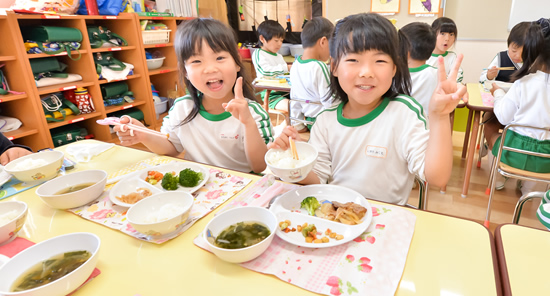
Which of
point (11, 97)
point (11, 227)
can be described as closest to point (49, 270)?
point (11, 227)

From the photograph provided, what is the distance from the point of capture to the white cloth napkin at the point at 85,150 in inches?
56.3

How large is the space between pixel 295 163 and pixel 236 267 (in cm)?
38

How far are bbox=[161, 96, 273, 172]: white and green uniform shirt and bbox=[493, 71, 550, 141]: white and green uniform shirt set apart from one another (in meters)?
1.64

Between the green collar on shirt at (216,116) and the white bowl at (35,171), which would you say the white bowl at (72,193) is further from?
the green collar on shirt at (216,116)

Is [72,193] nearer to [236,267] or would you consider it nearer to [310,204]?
[236,267]

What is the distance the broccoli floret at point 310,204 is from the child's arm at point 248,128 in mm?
441

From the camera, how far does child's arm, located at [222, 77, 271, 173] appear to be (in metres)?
1.20

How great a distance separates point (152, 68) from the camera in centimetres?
425

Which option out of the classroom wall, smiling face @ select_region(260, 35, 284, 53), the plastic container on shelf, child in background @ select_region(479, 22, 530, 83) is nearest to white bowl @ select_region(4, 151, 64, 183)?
the plastic container on shelf

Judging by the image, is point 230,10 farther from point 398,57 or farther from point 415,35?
point 398,57

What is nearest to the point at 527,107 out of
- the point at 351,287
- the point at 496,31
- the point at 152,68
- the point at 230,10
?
the point at 351,287

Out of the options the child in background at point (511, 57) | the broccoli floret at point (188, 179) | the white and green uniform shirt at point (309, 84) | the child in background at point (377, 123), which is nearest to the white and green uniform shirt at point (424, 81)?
the white and green uniform shirt at point (309, 84)

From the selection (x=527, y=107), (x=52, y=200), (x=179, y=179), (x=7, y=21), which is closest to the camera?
(x=52, y=200)

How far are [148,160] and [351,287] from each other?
1065mm
